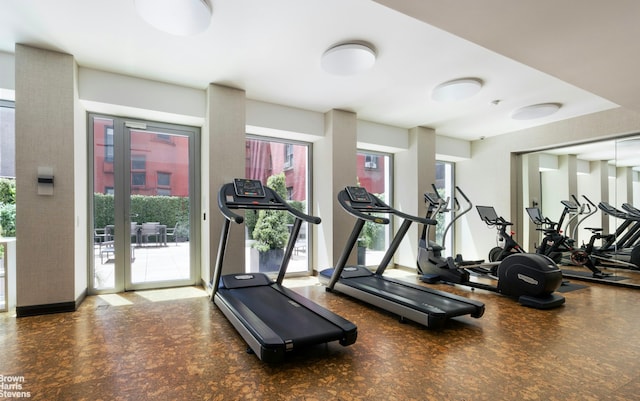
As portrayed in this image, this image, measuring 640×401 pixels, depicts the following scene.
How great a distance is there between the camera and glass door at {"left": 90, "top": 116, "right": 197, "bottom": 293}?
4.61 meters

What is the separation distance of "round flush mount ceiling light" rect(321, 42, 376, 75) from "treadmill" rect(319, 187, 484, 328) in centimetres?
165

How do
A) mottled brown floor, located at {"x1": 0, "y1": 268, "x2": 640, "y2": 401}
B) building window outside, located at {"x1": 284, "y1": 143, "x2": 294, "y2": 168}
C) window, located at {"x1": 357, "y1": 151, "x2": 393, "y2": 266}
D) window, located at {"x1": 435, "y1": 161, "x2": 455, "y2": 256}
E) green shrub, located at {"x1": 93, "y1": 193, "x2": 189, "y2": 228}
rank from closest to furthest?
mottled brown floor, located at {"x1": 0, "y1": 268, "x2": 640, "y2": 401}
green shrub, located at {"x1": 93, "y1": 193, "x2": 189, "y2": 228}
building window outside, located at {"x1": 284, "y1": 143, "x2": 294, "y2": 168}
window, located at {"x1": 357, "y1": 151, "x2": 393, "y2": 266}
window, located at {"x1": 435, "y1": 161, "x2": 455, "y2": 256}

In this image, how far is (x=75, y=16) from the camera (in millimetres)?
3062

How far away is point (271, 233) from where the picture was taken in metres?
5.84

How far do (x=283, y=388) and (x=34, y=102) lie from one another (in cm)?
394

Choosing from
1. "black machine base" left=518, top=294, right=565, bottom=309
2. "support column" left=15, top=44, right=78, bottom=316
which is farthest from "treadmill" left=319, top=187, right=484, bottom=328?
"support column" left=15, top=44, right=78, bottom=316

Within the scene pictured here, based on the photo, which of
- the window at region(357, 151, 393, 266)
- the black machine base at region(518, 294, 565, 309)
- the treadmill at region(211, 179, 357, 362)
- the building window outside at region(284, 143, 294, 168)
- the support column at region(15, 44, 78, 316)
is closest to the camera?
the treadmill at region(211, 179, 357, 362)

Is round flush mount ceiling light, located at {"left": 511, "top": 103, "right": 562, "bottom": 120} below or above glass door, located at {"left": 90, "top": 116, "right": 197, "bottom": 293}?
above

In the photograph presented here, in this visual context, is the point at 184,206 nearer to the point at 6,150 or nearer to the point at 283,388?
the point at 6,150

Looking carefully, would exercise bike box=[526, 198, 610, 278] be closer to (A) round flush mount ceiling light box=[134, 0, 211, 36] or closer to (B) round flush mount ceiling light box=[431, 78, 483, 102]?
(B) round flush mount ceiling light box=[431, 78, 483, 102]

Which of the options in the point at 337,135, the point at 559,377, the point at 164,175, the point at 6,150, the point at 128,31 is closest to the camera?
the point at 559,377

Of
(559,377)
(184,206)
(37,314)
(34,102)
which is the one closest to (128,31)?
(34,102)

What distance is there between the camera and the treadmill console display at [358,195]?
15.2ft

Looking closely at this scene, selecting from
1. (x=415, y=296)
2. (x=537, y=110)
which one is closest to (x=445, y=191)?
(x=537, y=110)
